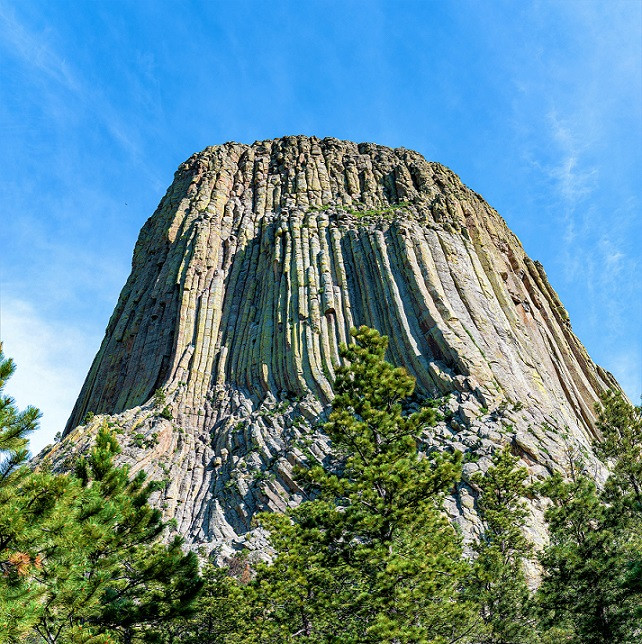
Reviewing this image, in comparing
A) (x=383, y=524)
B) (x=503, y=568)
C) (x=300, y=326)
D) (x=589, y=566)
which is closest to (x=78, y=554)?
(x=383, y=524)

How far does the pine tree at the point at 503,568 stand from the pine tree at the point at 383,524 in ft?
5.85

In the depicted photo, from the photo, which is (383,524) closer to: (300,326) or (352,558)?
(352,558)

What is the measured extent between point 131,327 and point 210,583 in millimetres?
37858

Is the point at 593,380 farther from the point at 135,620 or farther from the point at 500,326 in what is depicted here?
the point at 135,620

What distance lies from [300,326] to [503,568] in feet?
98.4

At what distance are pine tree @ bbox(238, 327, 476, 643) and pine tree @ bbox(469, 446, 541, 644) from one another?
178 cm

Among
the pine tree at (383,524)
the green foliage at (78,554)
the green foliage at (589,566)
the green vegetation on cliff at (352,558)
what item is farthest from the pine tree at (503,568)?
the green foliage at (78,554)

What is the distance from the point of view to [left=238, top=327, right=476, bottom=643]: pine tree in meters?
14.2

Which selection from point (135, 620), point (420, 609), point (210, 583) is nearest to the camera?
point (135, 620)

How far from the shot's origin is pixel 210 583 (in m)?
23.9

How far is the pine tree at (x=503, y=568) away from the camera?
19016mm

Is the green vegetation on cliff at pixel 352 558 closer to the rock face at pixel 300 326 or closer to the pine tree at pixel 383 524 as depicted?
the pine tree at pixel 383 524

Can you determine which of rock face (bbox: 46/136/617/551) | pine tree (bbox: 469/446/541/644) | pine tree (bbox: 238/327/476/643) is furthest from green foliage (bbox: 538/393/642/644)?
rock face (bbox: 46/136/617/551)

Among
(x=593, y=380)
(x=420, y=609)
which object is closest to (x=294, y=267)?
(x=593, y=380)
